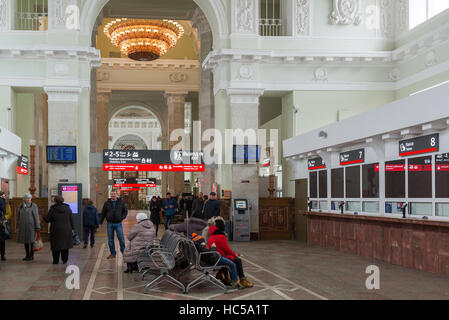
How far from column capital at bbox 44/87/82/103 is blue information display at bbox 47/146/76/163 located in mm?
1563

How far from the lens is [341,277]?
9.44m

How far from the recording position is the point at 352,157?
1309 cm

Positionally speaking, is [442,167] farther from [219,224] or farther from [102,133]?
[102,133]

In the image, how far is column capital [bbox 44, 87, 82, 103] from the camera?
17031 millimetres

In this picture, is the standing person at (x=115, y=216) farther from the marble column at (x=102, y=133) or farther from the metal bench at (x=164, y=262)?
the marble column at (x=102, y=133)

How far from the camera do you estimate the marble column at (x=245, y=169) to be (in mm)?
17422

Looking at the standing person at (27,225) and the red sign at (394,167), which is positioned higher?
the red sign at (394,167)

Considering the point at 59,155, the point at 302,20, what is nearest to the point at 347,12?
the point at 302,20

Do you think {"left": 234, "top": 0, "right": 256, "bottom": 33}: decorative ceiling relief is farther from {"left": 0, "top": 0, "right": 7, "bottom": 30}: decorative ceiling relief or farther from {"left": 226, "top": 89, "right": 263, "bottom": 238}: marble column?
{"left": 0, "top": 0, "right": 7, "bottom": 30}: decorative ceiling relief

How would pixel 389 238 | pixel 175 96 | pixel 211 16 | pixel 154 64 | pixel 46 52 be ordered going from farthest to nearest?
pixel 175 96 < pixel 154 64 < pixel 211 16 < pixel 46 52 < pixel 389 238

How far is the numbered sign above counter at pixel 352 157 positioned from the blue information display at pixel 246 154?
13.7 ft

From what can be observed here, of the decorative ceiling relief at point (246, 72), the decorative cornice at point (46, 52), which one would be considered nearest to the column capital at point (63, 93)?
the decorative cornice at point (46, 52)

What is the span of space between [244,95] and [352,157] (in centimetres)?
552
